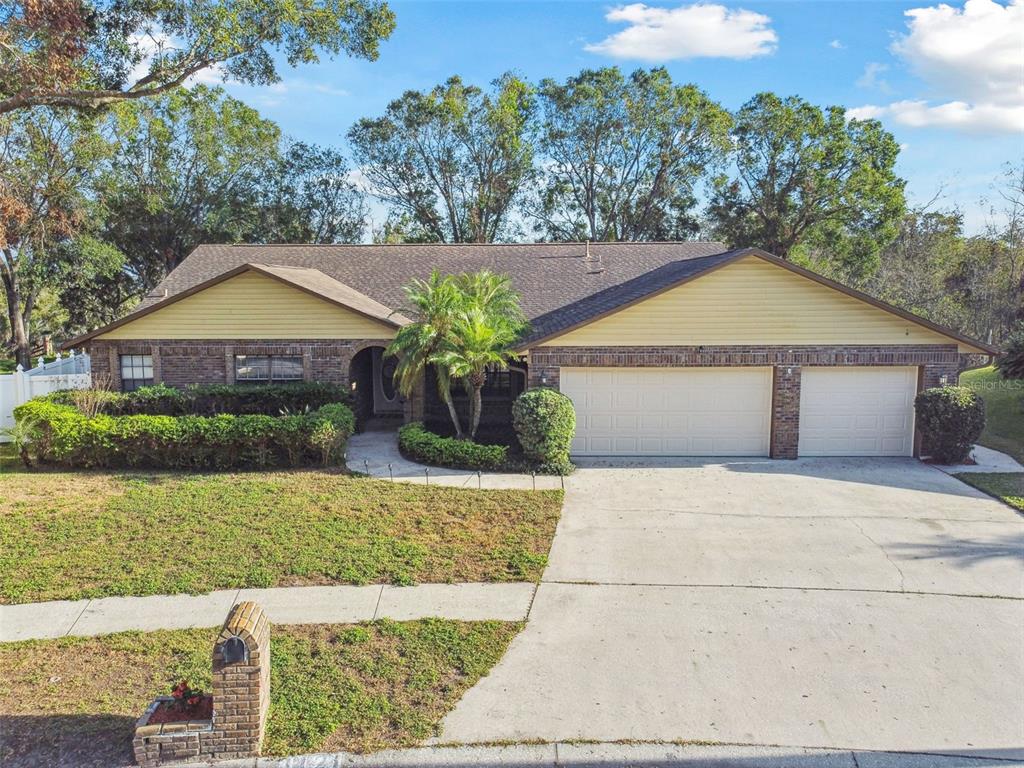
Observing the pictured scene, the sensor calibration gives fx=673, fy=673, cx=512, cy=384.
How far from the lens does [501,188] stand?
38.1 metres

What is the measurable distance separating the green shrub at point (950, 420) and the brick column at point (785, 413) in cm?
236

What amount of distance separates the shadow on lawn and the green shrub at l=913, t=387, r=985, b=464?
13.8 meters

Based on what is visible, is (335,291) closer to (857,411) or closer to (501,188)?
(857,411)

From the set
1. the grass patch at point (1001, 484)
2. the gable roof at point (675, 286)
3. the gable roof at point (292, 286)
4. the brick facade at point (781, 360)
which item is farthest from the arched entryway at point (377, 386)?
→ the grass patch at point (1001, 484)

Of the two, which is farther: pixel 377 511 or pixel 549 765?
pixel 377 511

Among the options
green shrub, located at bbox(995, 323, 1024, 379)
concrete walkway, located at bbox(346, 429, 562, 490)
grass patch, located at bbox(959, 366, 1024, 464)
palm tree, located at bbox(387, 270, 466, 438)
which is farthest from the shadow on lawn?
green shrub, located at bbox(995, 323, 1024, 379)

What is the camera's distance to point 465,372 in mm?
13062

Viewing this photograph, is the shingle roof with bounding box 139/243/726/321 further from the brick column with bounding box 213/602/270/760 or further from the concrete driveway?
the brick column with bounding box 213/602/270/760

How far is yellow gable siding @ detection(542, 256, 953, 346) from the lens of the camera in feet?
44.2

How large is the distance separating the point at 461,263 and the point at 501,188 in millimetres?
19430

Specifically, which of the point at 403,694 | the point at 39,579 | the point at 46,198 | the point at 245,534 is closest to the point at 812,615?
the point at 403,694

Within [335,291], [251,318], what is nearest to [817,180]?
[335,291]

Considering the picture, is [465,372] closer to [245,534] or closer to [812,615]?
[245,534]

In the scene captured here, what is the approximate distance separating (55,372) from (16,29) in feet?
34.3
